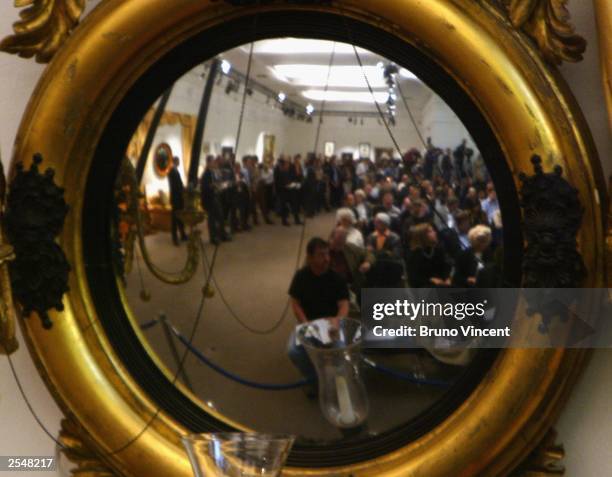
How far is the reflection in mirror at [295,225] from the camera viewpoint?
45.3 inches

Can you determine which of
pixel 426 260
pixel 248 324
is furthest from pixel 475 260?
pixel 248 324

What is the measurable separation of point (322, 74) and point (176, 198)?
23 cm

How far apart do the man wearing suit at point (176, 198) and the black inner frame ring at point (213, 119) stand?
73 mm

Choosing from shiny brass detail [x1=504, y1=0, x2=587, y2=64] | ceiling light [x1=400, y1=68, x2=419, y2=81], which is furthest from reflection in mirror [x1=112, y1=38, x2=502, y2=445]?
shiny brass detail [x1=504, y1=0, x2=587, y2=64]

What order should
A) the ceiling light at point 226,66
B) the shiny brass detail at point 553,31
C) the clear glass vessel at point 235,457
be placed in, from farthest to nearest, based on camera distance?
the ceiling light at point 226,66
the shiny brass detail at point 553,31
the clear glass vessel at point 235,457

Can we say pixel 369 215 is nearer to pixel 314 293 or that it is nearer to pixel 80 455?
pixel 314 293

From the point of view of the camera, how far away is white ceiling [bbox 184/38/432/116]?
3.83 ft

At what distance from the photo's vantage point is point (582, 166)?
1092 mm

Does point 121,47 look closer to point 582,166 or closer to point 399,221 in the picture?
point 399,221

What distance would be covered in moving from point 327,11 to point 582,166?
33 centimetres

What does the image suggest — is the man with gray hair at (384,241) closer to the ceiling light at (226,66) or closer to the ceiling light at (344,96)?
the ceiling light at (344,96)

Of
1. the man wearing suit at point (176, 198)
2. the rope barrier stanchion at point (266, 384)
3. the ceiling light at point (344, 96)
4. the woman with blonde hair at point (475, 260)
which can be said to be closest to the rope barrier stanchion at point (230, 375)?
the rope barrier stanchion at point (266, 384)

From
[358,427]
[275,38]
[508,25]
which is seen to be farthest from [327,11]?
[358,427]

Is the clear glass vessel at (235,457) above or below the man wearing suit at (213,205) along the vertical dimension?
below
